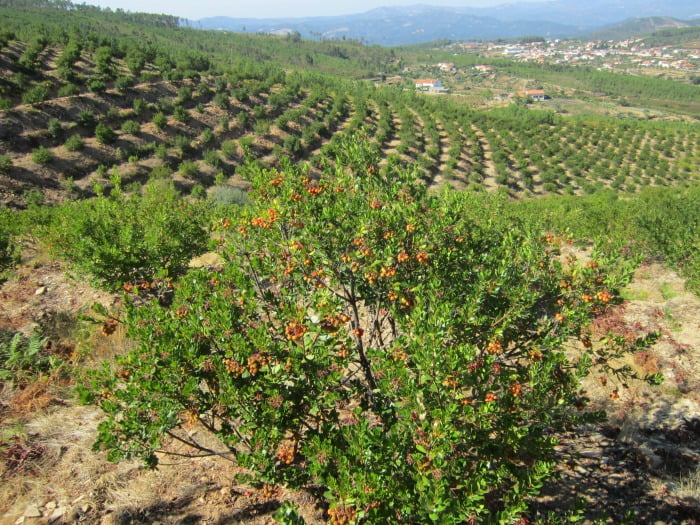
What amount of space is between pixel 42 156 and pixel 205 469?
3422 centimetres

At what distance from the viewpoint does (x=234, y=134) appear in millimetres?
42688

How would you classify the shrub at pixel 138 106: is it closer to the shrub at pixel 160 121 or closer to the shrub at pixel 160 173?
the shrub at pixel 160 121

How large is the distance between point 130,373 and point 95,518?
108 inches

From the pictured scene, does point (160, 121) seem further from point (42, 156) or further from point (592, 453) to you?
point (592, 453)

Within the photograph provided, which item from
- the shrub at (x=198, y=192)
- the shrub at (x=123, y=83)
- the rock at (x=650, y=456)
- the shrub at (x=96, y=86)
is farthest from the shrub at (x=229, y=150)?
the rock at (x=650, y=456)

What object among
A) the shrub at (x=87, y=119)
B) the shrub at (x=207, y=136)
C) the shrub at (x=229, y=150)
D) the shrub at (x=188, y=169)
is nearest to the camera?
the shrub at (x=188, y=169)

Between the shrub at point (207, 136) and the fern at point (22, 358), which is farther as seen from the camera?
the shrub at point (207, 136)

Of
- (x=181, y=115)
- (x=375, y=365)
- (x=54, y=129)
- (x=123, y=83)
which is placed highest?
(x=123, y=83)

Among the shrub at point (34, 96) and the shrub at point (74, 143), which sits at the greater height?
the shrub at point (34, 96)

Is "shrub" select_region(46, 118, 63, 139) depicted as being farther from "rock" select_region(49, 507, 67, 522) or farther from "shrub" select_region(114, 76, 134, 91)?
"rock" select_region(49, 507, 67, 522)

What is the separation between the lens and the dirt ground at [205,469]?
17.4ft

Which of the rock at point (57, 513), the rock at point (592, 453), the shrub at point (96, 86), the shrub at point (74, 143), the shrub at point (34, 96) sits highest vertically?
the shrub at point (96, 86)

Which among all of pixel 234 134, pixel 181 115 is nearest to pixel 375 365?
pixel 181 115

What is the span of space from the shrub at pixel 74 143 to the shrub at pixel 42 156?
1.78 metres
